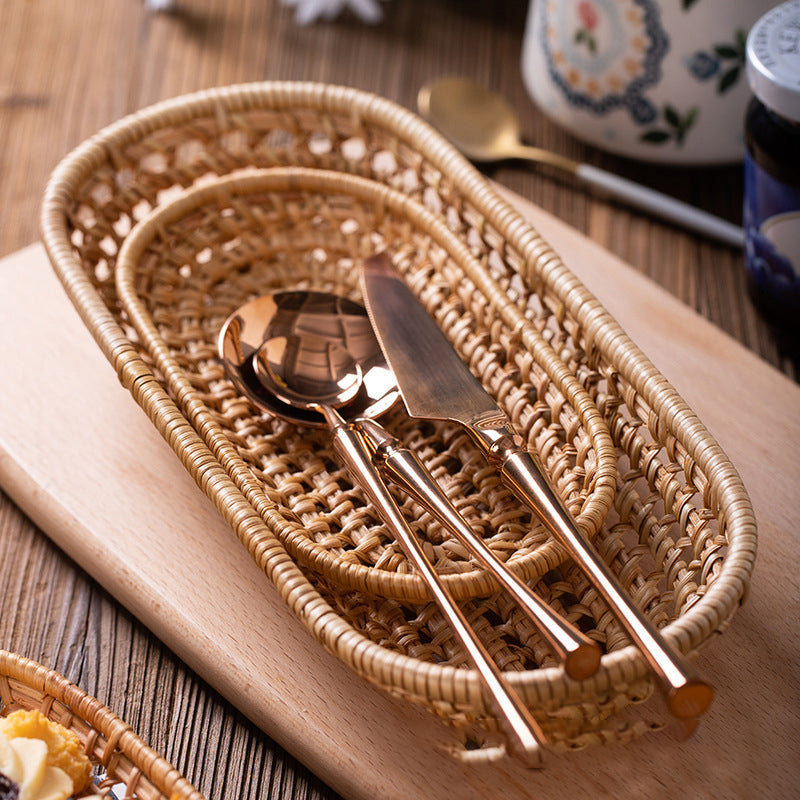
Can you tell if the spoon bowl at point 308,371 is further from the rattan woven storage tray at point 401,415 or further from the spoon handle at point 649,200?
the spoon handle at point 649,200

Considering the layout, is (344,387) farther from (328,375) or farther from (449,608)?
(449,608)

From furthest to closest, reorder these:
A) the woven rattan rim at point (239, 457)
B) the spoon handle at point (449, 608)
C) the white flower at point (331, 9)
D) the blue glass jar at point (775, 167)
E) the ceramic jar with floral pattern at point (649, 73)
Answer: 1. the white flower at point (331, 9)
2. the ceramic jar with floral pattern at point (649, 73)
3. the blue glass jar at point (775, 167)
4. the woven rattan rim at point (239, 457)
5. the spoon handle at point (449, 608)

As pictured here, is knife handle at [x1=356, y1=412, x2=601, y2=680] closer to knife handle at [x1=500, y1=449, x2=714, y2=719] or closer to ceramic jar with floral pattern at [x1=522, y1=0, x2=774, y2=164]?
knife handle at [x1=500, y1=449, x2=714, y2=719]

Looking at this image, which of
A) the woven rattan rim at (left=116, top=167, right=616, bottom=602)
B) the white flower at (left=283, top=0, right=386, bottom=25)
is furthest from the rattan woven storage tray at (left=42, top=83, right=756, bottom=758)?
the white flower at (left=283, top=0, right=386, bottom=25)

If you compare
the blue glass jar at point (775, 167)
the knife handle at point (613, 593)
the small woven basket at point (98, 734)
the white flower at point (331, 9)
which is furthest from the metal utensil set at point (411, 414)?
the white flower at point (331, 9)

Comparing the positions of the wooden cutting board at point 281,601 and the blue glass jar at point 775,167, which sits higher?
the blue glass jar at point 775,167

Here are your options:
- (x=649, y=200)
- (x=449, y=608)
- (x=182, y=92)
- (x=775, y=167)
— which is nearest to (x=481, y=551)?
(x=449, y=608)
